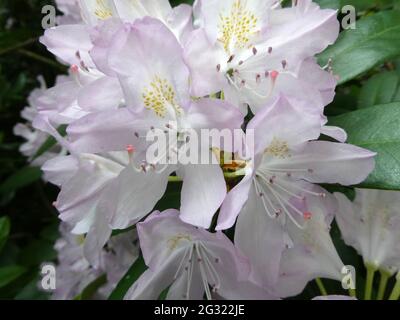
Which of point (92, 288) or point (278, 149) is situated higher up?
point (278, 149)

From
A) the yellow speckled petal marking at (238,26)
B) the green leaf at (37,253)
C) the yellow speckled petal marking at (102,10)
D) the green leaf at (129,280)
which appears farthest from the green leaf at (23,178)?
the yellow speckled petal marking at (238,26)

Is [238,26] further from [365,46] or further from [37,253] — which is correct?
[37,253]

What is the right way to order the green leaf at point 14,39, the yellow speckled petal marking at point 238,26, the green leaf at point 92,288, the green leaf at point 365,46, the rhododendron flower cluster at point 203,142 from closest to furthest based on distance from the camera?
the rhododendron flower cluster at point 203,142 → the yellow speckled petal marking at point 238,26 → the green leaf at point 365,46 → the green leaf at point 92,288 → the green leaf at point 14,39

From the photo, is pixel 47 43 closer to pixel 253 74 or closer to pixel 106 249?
pixel 253 74

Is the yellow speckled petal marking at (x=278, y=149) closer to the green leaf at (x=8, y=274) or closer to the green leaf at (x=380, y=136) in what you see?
the green leaf at (x=380, y=136)

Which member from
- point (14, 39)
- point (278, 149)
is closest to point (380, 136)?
point (278, 149)

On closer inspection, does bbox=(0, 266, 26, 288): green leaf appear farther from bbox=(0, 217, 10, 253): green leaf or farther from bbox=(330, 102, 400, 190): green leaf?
bbox=(330, 102, 400, 190): green leaf
